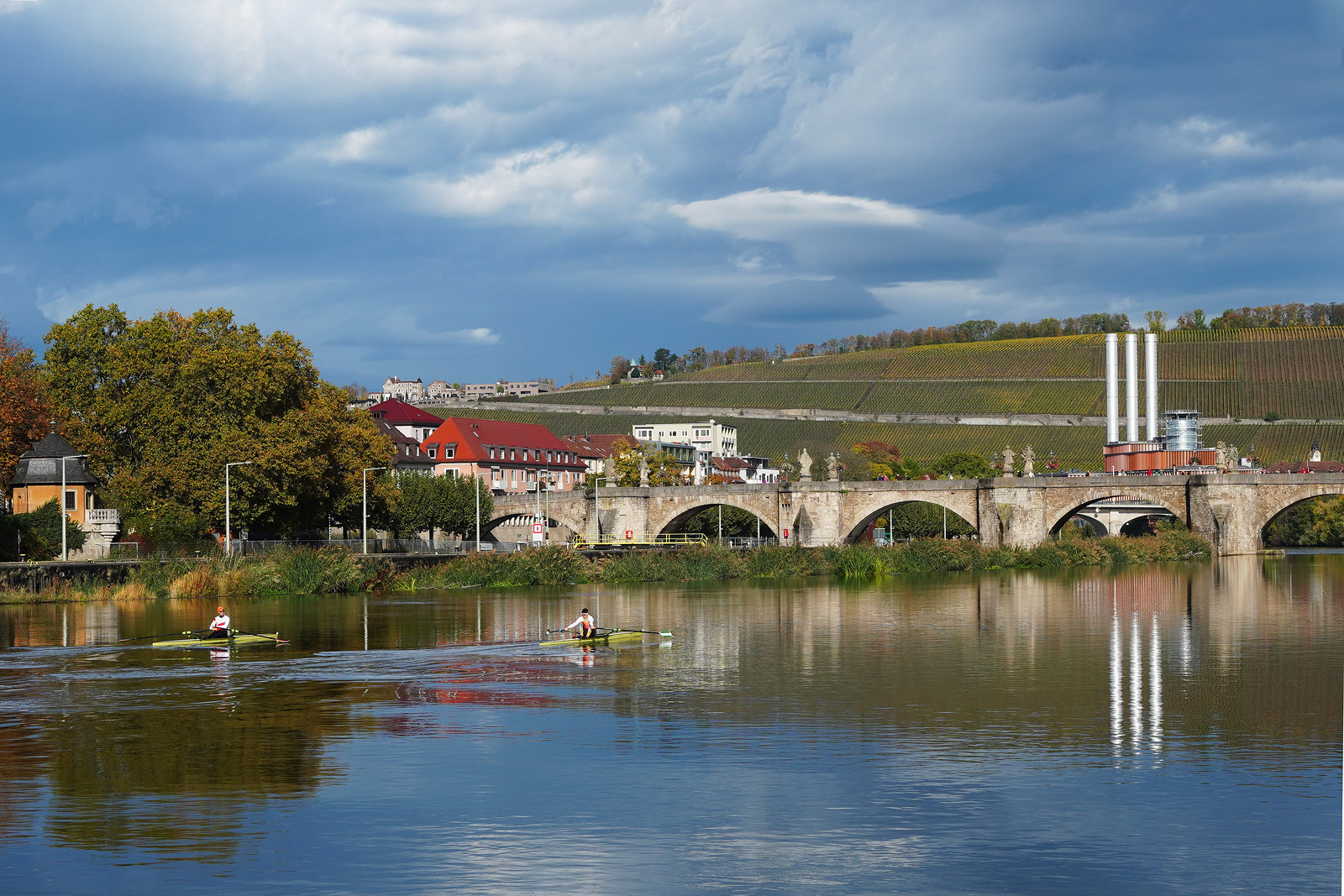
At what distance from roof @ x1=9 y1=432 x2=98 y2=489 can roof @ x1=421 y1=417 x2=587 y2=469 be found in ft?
211

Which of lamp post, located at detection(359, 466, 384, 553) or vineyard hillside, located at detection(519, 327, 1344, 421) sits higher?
vineyard hillside, located at detection(519, 327, 1344, 421)

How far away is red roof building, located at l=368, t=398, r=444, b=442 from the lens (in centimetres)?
14100

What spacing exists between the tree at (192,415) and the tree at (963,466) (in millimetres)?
81700

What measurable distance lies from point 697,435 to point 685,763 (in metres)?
172

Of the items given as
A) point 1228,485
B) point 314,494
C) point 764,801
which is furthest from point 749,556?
point 764,801

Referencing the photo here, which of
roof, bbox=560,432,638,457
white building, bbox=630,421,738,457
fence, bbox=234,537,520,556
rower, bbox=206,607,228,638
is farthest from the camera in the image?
white building, bbox=630,421,738,457

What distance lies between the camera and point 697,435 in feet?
628

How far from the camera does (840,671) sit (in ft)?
101

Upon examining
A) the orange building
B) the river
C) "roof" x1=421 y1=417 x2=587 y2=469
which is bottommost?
the river

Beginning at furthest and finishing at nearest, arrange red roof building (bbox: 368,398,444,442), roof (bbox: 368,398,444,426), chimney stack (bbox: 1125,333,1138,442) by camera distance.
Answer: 1. red roof building (bbox: 368,398,444,442)
2. roof (bbox: 368,398,444,426)
3. chimney stack (bbox: 1125,333,1138,442)

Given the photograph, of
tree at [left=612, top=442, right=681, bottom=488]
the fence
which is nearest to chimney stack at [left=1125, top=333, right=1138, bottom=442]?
tree at [left=612, top=442, right=681, bottom=488]

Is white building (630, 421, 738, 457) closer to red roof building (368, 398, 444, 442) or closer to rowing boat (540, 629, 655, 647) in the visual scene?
red roof building (368, 398, 444, 442)

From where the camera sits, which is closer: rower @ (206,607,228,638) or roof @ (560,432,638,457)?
rower @ (206,607,228,638)

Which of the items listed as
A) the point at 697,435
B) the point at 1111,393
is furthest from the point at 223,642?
the point at 697,435
